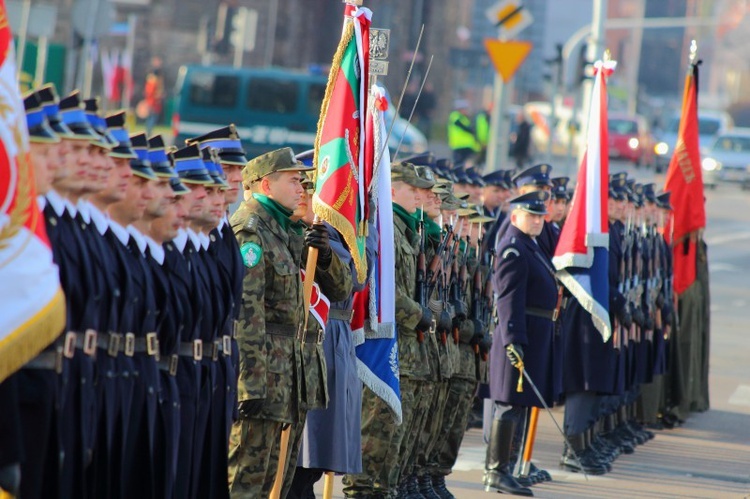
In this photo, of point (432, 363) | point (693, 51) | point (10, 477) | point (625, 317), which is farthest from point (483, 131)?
point (10, 477)

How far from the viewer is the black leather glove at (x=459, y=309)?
10000 millimetres

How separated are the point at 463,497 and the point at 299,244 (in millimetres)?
3078

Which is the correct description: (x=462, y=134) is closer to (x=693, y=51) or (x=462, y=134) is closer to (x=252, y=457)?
(x=693, y=51)

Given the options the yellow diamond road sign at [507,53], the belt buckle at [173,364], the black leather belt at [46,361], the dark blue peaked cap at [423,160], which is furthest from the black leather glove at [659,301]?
the black leather belt at [46,361]

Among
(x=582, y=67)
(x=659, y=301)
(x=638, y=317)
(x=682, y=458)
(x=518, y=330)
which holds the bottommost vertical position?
(x=682, y=458)

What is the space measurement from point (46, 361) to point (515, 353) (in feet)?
17.9

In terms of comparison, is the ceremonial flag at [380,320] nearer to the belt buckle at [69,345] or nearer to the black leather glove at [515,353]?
the black leather glove at [515,353]

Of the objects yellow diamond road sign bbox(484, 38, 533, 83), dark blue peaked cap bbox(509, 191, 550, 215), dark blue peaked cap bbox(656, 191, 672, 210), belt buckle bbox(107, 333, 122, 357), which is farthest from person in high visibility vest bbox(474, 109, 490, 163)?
belt buckle bbox(107, 333, 122, 357)

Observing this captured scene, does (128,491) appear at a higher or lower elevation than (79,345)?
lower

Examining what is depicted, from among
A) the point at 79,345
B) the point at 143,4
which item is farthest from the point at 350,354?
the point at 143,4

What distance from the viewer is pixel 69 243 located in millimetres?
5711

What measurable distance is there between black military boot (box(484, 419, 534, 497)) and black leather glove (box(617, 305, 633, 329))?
7.34 feet

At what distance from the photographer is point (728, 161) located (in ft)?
140

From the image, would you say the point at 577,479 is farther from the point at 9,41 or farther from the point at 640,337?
the point at 9,41
